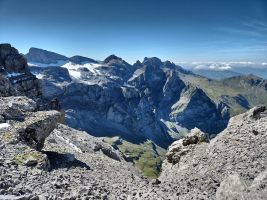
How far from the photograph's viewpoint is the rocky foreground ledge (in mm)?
29006

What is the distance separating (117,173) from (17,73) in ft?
421

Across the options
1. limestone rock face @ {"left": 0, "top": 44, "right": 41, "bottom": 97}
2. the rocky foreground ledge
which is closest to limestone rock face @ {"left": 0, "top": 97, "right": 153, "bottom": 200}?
the rocky foreground ledge

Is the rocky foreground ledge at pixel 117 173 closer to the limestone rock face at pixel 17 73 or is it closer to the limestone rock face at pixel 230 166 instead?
the limestone rock face at pixel 230 166

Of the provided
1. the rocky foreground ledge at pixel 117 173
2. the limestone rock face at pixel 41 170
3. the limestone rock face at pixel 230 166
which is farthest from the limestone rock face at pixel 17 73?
the limestone rock face at pixel 230 166

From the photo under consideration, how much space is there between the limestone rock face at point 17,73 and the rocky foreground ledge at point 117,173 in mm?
76178

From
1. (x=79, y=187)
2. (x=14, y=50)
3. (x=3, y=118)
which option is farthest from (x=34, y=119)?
(x=14, y=50)

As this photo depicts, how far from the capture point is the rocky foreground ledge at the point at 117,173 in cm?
2901

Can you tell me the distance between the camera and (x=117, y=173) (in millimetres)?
44781

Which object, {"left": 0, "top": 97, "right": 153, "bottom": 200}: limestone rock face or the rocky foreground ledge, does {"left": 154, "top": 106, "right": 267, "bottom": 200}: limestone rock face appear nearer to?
the rocky foreground ledge

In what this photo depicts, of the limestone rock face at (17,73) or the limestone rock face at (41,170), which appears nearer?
the limestone rock face at (41,170)

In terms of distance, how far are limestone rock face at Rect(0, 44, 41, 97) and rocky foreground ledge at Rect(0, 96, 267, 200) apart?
7618 cm

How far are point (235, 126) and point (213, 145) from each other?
3567 millimetres

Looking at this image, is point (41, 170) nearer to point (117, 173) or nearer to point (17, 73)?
point (117, 173)

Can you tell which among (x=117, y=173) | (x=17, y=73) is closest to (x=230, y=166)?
(x=117, y=173)
